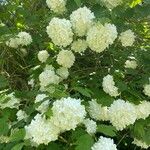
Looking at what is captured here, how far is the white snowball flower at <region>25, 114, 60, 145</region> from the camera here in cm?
286

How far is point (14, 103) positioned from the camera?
3768mm

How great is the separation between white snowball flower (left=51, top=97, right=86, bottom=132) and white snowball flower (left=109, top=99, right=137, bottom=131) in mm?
499

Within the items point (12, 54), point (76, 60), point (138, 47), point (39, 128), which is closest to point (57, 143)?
point (39, 128)

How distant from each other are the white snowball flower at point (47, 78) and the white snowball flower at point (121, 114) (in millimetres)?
627

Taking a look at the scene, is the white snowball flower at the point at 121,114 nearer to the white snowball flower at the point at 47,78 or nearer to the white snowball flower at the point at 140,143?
the white snowball flower at the point at 140,143

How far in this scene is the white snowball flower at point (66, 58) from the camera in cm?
390

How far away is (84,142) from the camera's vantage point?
2889 mm

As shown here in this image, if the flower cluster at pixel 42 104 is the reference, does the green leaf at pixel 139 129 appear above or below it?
below

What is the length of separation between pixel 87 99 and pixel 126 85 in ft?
1.08

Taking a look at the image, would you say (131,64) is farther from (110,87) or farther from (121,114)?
(121,114)

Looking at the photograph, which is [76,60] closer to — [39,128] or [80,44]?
[80,44]

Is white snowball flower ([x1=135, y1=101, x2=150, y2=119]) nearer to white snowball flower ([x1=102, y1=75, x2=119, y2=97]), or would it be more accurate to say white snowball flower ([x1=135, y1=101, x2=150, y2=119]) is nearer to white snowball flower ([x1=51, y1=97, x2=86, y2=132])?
white snowball flower ([x1=102, y1=75, x2=119, y2=97])

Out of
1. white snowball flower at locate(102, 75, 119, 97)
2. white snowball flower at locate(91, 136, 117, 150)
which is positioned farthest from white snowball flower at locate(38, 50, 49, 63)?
white snowball flower at locate(91, 136, 117, 150)

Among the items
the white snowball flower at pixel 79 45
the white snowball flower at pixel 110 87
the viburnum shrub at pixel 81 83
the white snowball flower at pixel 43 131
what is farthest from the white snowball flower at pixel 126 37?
the white snowball flower at pixel 43 131
